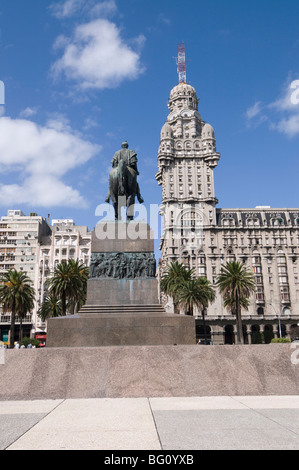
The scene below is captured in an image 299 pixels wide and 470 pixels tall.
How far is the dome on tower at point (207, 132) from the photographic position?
317ft

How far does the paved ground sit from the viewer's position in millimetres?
4961

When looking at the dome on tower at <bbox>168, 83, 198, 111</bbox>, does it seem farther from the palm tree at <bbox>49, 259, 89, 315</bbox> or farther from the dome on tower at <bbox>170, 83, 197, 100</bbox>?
the palm tree at <bbox>49, 259, 89, 315</bbox>

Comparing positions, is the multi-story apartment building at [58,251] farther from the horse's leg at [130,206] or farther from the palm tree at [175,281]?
the horse's leg at [130,206]

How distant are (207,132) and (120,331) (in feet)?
302

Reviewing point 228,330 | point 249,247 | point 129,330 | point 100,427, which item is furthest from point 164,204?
point 100,427

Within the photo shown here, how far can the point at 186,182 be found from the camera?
9356 centimetres

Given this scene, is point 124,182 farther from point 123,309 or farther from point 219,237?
point 219,237

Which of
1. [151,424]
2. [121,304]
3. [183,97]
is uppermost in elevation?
[183,97]

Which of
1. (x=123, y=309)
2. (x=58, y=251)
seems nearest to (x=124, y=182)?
(x=123, y=309)

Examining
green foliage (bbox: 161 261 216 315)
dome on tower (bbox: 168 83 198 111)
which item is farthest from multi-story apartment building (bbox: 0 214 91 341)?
dome on tower (bbox: 168 83 198 111)

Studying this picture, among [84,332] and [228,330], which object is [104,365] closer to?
[84,332]

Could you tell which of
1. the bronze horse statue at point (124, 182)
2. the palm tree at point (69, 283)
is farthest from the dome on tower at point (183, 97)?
the bronze horse statue at point (124, 182)
